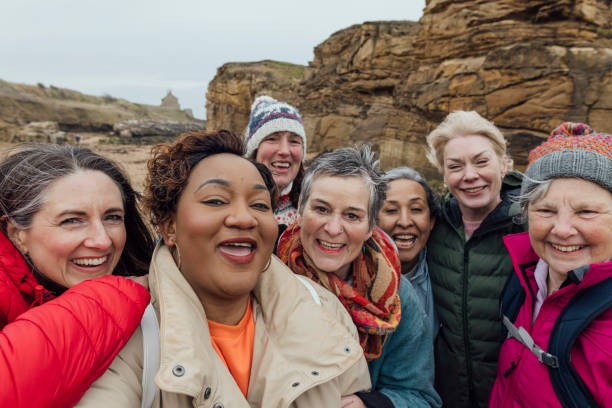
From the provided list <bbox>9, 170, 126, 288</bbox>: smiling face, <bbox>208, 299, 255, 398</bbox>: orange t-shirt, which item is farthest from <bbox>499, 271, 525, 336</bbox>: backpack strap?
<bbox>9, 170, 126, 288</bbox>: smiling face

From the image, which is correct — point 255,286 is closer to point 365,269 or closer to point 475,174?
point 365,269

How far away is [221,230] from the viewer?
1.56 metres

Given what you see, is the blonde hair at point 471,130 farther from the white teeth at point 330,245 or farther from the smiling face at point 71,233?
the smiling face at point 71,233

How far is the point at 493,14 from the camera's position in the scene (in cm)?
1088

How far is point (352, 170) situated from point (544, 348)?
1482 mm

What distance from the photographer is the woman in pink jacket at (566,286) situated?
1.71 m

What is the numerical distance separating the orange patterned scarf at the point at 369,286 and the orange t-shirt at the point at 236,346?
0.63 metres

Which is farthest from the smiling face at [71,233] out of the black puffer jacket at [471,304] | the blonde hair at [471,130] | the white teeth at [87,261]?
the blonde hair at [471,130]

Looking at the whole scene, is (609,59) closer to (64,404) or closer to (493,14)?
(493,14)

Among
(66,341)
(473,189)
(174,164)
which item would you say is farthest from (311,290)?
(473,189)

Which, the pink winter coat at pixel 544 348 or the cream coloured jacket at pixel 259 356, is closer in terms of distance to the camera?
the cream coloured jacket at pixel 259 356

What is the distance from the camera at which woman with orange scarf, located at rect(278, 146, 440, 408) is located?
206 centimetres

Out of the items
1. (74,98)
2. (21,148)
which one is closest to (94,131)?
(74,98)

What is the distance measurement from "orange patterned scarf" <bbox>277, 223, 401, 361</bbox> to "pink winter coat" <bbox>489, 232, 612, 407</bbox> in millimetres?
772
